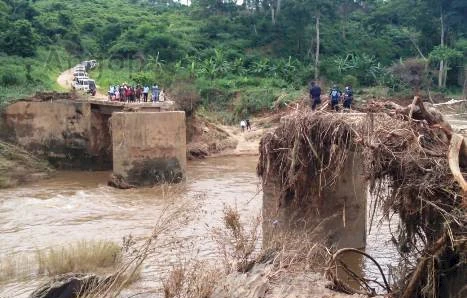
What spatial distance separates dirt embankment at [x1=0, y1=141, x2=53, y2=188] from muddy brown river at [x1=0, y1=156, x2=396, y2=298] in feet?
1.82

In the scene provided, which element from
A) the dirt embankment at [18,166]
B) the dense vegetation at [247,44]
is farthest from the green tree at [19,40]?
the dirt embankment at [18,166]

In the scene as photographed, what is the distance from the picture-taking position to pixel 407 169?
7.45 meters

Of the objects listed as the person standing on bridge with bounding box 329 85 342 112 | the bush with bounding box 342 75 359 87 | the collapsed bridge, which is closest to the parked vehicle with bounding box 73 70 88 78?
the bush with bounding box 342 75 359 87

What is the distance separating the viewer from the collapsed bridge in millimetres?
6895

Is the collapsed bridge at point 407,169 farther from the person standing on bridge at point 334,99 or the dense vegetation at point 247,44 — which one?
Answer: the dense vegetation at point 247,44

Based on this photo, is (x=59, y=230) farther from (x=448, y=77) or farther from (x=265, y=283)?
(x=448, y=77)

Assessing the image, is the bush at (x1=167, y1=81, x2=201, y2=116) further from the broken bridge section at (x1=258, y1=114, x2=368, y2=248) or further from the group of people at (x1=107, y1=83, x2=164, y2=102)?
the broken bridge section at (x1=258, y1=114, x2=368, y2=248)

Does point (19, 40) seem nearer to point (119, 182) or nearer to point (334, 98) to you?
point (119, 182)

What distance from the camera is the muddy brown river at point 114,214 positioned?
11891mm

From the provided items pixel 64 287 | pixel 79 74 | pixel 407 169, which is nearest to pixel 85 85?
pixel 79 74

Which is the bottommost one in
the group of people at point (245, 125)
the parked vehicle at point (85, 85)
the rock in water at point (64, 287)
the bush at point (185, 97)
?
the rock in water at point (64, 287)

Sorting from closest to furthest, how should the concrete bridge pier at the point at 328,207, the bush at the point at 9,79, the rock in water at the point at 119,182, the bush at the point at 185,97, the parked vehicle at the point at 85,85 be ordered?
the concrete bridge pier at the point at 328,207 < the rock in water at the point at 119,182 < the parked vehicle at the point at 85,85 < the bush at the point at 185,97 < the bush at the point at 9,79

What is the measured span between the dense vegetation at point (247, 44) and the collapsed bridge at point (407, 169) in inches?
1065

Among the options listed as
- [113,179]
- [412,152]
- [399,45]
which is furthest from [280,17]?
[412,152]
